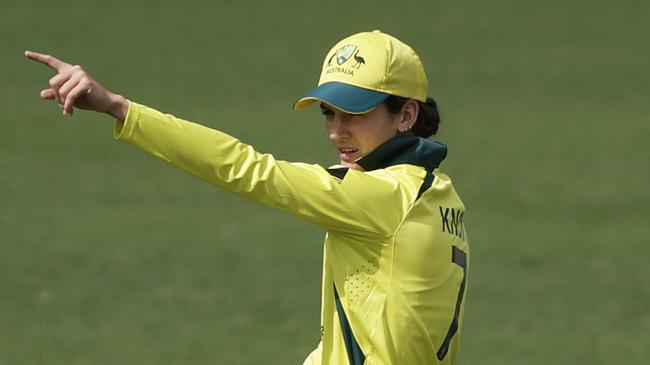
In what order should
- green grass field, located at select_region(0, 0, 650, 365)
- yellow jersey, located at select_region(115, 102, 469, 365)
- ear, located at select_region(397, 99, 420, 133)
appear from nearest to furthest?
yellow jersey, located at select_region(115, 102, 469, 365)
ear, located at select_region(397, 99, 420, 133)
green grass field, located at select_region(0, 0, 650, 365)

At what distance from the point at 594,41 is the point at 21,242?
32.4 ft

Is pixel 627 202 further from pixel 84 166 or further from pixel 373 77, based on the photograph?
pixel 373 77

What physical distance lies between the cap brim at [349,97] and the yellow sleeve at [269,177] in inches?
9.9

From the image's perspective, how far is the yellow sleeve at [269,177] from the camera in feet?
15.8

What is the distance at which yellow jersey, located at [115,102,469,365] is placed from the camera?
4.89 m

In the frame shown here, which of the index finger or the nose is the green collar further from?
the index finger

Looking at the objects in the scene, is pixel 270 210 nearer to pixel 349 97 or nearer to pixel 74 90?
pixel 349 97

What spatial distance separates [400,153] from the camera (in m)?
5.43

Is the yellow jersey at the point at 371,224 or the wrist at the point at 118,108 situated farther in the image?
the yellow jersey at the point at 371,224

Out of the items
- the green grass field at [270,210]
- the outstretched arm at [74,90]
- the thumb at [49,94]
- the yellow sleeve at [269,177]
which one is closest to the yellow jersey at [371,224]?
the yellow sleeve at [269,177]

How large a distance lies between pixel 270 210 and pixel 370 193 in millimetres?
9351

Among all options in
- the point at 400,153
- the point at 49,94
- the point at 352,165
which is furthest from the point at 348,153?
the point at 49,94

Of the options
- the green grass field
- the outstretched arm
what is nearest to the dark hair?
the outstretched arm

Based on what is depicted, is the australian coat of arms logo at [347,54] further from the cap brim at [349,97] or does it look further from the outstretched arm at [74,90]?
the outstretched arm at [74,90]
